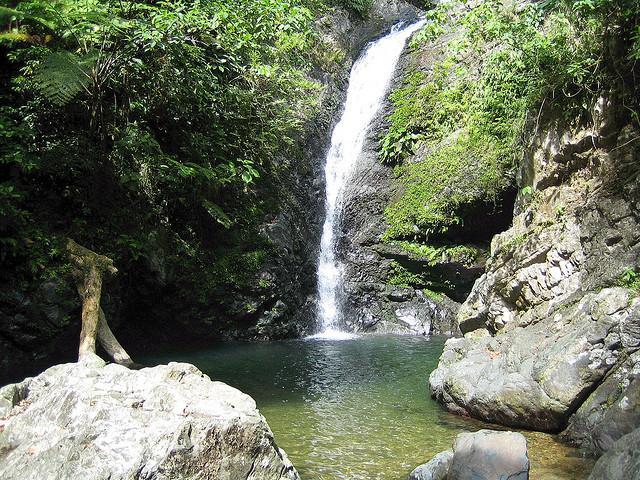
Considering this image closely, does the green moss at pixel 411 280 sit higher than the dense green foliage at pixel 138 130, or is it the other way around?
the dense green foliage at pixel 138 130

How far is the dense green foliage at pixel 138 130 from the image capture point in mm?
7484

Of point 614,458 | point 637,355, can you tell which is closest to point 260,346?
point 637,355

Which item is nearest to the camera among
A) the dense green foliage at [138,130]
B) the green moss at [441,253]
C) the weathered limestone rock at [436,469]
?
the weathered limestone rock at [436,469]

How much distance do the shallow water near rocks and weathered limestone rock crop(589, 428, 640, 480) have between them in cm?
81

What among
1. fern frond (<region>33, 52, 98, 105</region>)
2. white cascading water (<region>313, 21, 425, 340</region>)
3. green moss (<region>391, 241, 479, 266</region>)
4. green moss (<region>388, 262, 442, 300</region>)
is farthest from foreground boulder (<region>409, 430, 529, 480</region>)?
green moss (<region>388, 262, 442, 300</region>)

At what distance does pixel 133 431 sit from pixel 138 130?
6.90m

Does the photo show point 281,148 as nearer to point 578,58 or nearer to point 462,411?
point 578,58

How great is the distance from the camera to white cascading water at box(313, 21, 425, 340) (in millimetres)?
13938

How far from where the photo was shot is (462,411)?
6168mm

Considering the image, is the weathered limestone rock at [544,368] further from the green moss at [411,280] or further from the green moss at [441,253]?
the green moss at [411,280]

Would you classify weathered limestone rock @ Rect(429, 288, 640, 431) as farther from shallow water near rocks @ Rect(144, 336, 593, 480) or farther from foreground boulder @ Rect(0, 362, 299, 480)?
foreground boulder @ Rect(0, 362, 299, 480)

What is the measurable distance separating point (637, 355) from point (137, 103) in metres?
8.65

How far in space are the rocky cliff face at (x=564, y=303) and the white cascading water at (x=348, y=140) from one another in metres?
5.64

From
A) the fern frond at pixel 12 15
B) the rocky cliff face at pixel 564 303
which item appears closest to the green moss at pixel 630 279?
the rocky cliff face at pixel 564 303
